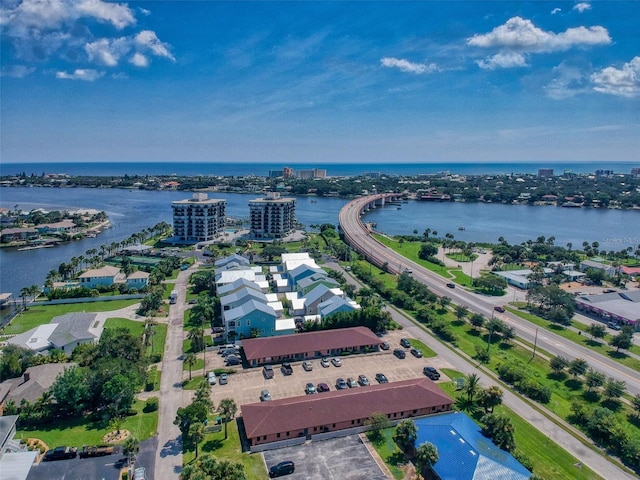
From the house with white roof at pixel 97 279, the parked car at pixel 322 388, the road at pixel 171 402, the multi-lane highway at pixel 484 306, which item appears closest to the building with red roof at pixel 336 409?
the parked car at pixel 322 388

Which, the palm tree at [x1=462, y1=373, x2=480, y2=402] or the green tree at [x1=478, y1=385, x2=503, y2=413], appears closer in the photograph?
the green tree at [x1=478, y1=385, x2=503, y2=413]

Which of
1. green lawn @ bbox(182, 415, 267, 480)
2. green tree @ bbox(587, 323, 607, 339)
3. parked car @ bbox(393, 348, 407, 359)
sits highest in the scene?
green tree @ bbox(587, 323, 607, 339)

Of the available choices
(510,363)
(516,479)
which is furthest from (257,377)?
(510,363)

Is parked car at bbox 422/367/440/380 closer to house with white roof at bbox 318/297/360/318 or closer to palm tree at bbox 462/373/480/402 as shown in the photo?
palm tree at bbox 462/373/480/402

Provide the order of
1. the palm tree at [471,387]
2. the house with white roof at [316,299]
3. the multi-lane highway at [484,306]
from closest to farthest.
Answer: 1. the palm tree at [471,387]
2. the multi-lane highway at [484,306]
3. the house with white roof at [316,299]

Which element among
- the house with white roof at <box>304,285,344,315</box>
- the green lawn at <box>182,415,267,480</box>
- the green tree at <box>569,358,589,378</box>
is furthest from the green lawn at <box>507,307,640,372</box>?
the green lawn at <box>182,415,267,480</box>

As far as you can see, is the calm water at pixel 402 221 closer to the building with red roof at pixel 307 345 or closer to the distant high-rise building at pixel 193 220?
the distant high-rise building at pixel 193 220
